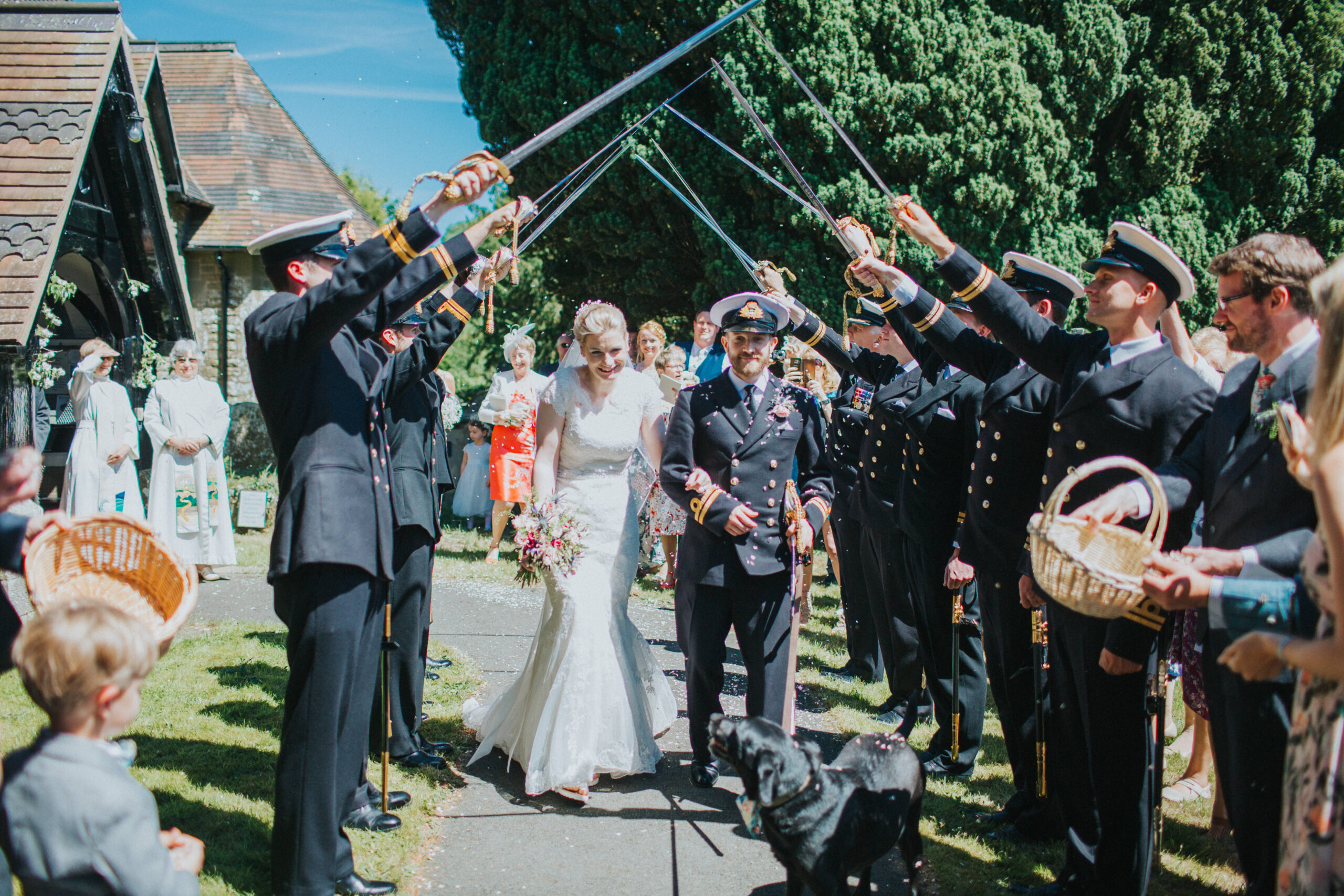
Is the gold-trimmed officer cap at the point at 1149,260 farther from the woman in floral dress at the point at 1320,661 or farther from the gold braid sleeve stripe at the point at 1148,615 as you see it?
the woman in floral dress at the point at 1320,661

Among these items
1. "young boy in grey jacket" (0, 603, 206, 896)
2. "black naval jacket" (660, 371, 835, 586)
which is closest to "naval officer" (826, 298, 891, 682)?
"black naval jacket" (660, 371, 835, 586)

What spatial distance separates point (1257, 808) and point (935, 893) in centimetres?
147

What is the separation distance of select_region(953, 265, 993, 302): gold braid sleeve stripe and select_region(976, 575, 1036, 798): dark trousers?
1335 millimetres

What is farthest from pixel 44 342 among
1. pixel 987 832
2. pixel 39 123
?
pixel 987 832

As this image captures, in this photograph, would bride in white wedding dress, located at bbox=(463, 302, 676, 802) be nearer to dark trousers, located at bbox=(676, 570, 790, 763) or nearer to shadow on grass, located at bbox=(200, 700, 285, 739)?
dark trousers, located at bbox=(676, 570, 790, 763)

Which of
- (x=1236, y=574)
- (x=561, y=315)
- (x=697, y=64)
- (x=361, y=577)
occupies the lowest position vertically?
(x=361, y=577)

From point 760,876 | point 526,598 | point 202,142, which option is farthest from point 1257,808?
point 202,142

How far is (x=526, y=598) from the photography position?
9562 millimetres

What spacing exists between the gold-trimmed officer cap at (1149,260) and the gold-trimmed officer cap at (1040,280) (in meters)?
0.93

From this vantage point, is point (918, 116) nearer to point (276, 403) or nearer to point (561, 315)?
point (561, 315)

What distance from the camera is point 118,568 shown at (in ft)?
9.50

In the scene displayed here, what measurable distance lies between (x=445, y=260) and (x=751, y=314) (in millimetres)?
1694

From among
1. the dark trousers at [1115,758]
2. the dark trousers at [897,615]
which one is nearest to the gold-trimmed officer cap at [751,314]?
the dark trousers at [897,615]

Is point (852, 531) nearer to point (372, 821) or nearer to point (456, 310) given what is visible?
point (456, 310)
